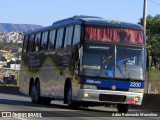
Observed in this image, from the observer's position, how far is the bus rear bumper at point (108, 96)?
808 inches

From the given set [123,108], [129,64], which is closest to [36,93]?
[123,108]

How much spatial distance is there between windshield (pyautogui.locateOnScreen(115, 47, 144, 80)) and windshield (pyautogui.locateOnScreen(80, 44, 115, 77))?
0.89 feet

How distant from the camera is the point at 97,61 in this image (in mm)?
20438

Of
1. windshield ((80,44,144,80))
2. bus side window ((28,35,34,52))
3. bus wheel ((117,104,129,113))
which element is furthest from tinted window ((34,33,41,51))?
windshield ((80,44,144,80))

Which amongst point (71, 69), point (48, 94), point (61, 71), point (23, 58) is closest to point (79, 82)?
point (71, 69)

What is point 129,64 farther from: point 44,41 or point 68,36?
point 44,41

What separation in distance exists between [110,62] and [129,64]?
0.73 meters

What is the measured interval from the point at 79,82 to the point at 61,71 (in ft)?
8.52

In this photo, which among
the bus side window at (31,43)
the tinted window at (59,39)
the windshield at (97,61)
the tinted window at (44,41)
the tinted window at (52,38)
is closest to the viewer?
the windshield at (97,61)

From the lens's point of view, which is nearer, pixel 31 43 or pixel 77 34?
pixel 77 34

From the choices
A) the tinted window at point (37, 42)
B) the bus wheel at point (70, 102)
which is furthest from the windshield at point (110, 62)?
the tinted window at point (37, 42)

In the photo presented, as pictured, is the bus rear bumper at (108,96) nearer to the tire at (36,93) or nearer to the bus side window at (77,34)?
the bus side window at (77,34)

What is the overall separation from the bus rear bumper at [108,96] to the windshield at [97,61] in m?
0.68

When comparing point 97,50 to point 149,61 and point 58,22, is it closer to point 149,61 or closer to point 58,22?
point 149,61
